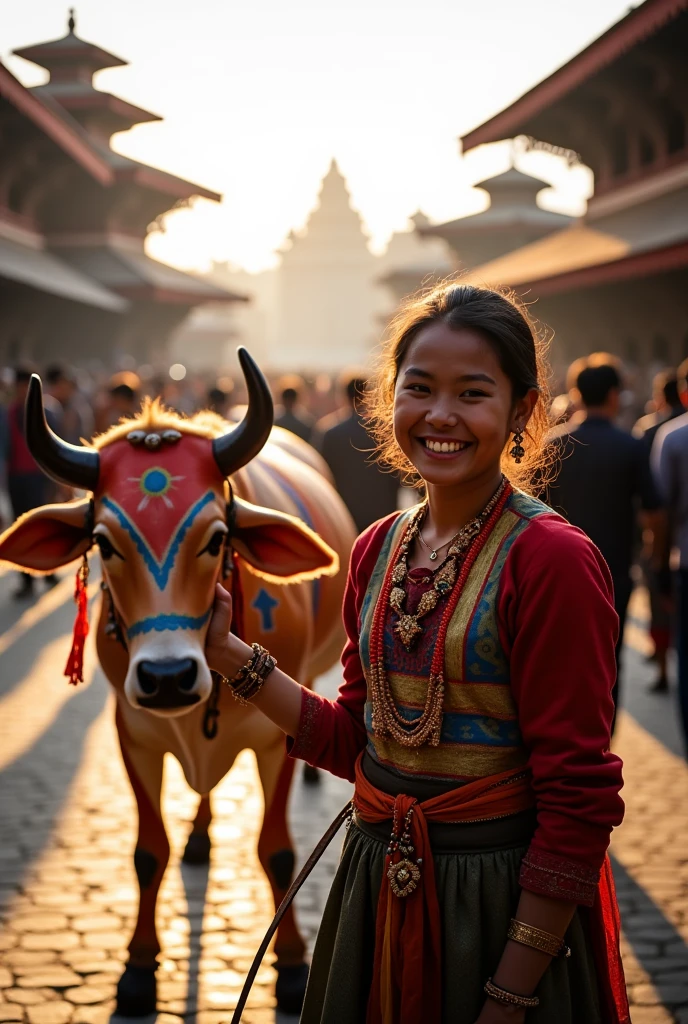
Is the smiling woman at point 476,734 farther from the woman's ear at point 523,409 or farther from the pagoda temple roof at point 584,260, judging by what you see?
the pagoda temple roof at point 584,260

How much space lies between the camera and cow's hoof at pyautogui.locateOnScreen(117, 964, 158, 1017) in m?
3.50

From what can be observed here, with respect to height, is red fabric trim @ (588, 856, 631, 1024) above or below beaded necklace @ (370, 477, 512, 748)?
below

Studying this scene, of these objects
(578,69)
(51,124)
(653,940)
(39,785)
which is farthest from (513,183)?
(653,940)

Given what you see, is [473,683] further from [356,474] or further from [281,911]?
[356,474]

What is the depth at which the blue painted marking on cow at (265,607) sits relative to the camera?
144 inches

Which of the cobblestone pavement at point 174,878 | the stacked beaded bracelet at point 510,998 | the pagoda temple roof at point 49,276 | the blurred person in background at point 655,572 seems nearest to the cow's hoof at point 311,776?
the cobblestone pavement at point 174,878

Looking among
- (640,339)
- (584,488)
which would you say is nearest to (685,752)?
(584,488)

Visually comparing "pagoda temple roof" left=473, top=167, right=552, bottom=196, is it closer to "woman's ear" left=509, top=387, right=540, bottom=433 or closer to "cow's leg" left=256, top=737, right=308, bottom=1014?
"cow's leg" left=256, top=737, right=308, bottom=1014

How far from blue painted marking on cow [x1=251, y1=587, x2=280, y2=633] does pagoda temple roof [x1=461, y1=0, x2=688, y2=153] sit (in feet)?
37.4

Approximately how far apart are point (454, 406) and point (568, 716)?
559mm

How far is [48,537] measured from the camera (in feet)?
9.87

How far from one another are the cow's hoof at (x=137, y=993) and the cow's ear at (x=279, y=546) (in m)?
1.43

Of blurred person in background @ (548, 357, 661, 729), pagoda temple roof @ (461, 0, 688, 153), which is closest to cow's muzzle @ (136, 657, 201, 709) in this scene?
blurred person in background @ (548, 357, 661, 729)

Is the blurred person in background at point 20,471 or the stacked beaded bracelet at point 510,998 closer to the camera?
the stacked beaded bracelet at point 510,998
